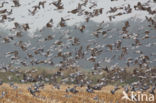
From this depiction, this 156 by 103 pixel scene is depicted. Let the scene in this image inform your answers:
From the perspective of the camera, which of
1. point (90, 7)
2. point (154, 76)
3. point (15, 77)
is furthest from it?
point (15, 77)

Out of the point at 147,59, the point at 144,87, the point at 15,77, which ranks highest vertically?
the point at 147,59

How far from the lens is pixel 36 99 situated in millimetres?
14656

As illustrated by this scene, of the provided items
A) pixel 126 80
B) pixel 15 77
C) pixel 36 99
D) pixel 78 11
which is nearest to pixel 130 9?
pixel 78 11

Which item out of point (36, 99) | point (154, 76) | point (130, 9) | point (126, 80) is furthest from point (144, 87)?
point (126, 80)

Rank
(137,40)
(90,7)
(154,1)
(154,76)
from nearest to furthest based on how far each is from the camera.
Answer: (154,1)
(137,40)
(90,7)
(154,76)

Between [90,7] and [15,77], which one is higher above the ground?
[90,7]

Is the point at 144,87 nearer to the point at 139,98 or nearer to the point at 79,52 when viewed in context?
the point at 139,98

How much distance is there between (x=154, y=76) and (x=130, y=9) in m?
3.83

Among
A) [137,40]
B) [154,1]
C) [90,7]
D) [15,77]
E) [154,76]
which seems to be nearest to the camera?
[154,1]

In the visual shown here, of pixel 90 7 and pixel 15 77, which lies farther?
pixel 15 77

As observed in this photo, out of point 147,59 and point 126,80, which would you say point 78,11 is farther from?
point 126,80

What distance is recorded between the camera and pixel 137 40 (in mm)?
13688

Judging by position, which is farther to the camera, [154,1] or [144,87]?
[144,87]

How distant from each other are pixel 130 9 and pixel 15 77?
63.3 ft
